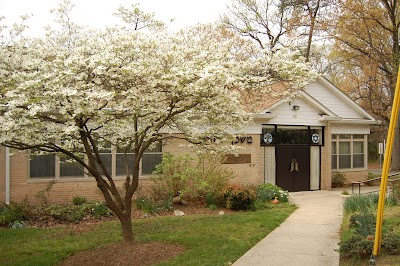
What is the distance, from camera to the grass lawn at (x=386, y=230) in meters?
7.17

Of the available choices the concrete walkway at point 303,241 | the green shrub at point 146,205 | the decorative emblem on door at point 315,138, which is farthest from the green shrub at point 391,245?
the decorative emblem on door at point 315,138

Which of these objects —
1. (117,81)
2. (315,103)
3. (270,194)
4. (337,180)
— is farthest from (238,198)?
(337,180)

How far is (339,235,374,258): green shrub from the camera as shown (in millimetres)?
7328

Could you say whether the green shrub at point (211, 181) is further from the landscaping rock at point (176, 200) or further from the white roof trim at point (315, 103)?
the white roof trim at point (315, 103)

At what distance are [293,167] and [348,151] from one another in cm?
437

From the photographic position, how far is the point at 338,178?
2062 centimetres

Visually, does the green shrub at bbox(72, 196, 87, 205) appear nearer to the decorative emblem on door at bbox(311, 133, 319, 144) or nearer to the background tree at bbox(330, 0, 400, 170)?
the decorative emblem on door at bbox(311, 133, 319, 144)

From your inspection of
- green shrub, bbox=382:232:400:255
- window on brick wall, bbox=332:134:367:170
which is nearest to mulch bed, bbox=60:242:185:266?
green shrub, bbox=382:232:400:255

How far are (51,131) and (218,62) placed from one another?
10.7 feet

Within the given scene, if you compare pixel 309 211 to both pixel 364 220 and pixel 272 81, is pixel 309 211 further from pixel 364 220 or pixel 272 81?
pixel 272 81

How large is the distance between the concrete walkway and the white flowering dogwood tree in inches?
104

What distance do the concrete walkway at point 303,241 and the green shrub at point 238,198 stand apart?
1.40 metres

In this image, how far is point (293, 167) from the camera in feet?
62.2

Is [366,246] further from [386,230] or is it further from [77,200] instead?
[77,200]
